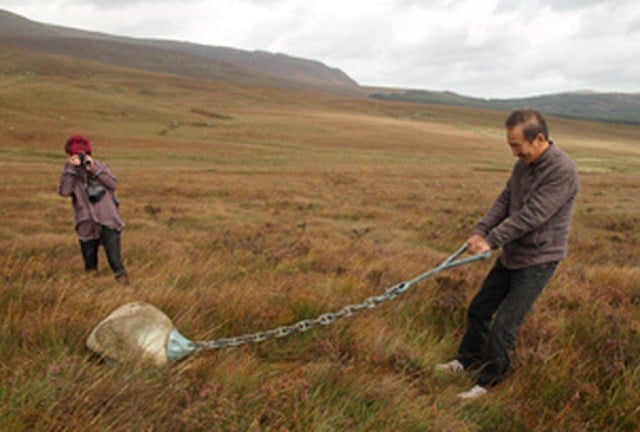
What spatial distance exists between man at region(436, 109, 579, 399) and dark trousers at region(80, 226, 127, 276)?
4.55 m

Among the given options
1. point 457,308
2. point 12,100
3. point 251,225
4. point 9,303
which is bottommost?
point 251,225

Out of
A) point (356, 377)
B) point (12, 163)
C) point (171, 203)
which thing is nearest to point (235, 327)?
point (356, 377)

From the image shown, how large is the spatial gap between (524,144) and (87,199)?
5456 mm

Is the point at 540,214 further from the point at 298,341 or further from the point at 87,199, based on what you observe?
the point at 87,199

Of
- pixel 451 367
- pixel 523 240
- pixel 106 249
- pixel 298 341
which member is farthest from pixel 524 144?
pixel 106 249

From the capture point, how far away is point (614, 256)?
11102mm

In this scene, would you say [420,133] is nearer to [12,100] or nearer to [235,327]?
[12,100]

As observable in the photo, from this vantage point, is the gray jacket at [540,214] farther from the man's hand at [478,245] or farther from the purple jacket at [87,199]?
the purple jacket at [87,199]

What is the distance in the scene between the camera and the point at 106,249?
20.1ft

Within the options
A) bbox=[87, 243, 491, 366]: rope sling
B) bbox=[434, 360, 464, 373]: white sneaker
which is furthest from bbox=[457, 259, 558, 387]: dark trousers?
bbox=[87, 243, 491, 366]: rope sling

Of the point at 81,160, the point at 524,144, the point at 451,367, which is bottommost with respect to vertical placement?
the point at 451,367

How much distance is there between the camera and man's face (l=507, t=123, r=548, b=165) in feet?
11.2

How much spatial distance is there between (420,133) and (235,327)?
76.7 m

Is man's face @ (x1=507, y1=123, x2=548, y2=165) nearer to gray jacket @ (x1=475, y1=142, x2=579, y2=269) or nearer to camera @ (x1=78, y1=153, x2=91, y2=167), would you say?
gray jacket @ (x1=475, y1=142, x2=579, y2=269)
